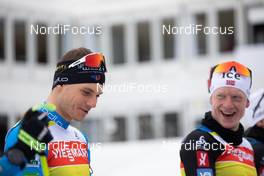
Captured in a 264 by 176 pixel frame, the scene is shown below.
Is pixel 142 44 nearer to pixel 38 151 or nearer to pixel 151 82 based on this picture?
pixel 151 82

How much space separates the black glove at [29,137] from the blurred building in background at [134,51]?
23247 mm

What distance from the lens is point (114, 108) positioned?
29094mm

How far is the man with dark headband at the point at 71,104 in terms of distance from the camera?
4262 millimetres

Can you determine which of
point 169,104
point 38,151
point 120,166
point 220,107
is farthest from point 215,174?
point 169,104

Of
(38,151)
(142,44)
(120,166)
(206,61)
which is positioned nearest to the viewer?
(38,151)

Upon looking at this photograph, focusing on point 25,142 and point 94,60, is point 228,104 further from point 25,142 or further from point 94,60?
point 25,142

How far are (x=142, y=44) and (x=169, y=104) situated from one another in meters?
3.61

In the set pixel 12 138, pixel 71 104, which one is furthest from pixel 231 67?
pixel 12 138

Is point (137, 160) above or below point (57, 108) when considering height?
below

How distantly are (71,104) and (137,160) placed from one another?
11.5 m

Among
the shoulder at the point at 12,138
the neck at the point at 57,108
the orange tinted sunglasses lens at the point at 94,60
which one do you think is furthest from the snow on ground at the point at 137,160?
the shoulder at the point at 12,138

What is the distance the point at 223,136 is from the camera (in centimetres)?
491

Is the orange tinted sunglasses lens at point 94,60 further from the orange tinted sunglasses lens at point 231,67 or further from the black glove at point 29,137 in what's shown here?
the orange tinted sunglasses lens at point 231,67

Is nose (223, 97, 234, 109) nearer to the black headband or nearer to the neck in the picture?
the black headband
